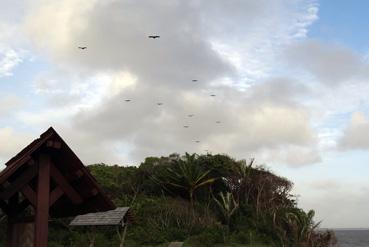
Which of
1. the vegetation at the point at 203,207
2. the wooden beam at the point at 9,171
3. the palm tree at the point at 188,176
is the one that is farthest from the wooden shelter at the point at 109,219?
the wooden beam at the point at 9,171

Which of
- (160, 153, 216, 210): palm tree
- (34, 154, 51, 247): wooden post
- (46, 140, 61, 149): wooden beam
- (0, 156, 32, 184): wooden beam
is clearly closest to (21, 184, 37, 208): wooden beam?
(34, 154, 51, 247): wooden post

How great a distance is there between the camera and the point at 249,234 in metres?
31.0

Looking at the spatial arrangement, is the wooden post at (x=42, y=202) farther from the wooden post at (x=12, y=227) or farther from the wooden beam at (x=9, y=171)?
the wooden post at (x=12, y=227)

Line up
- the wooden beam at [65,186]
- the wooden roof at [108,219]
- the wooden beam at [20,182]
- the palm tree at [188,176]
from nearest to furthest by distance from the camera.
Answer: the wooden beam at [20,182] < the wooden beam at [65,186] < the wooden roof at [108,219] < the palm tree at [188,176]

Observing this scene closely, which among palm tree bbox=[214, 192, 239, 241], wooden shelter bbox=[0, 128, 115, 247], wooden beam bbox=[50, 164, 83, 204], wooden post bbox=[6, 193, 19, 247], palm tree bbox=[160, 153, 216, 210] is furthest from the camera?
palm tree bbox=[160, 153, 216, 210]

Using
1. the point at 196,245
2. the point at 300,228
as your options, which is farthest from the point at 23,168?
the point at 300,228

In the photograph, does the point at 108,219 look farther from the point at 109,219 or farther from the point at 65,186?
the point at 65,186

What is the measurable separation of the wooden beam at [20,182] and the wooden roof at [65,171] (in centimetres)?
3

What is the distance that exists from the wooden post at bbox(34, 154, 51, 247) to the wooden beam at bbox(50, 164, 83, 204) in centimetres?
41

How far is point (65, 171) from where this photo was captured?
9.40m

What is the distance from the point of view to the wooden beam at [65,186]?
29.7 ft

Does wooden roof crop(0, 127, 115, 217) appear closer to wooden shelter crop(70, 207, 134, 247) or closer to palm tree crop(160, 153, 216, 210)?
wooden shelter crop(70, 207, 134, 247)

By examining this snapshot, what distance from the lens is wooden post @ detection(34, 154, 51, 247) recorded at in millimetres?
8242

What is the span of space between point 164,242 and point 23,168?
72.1ft
